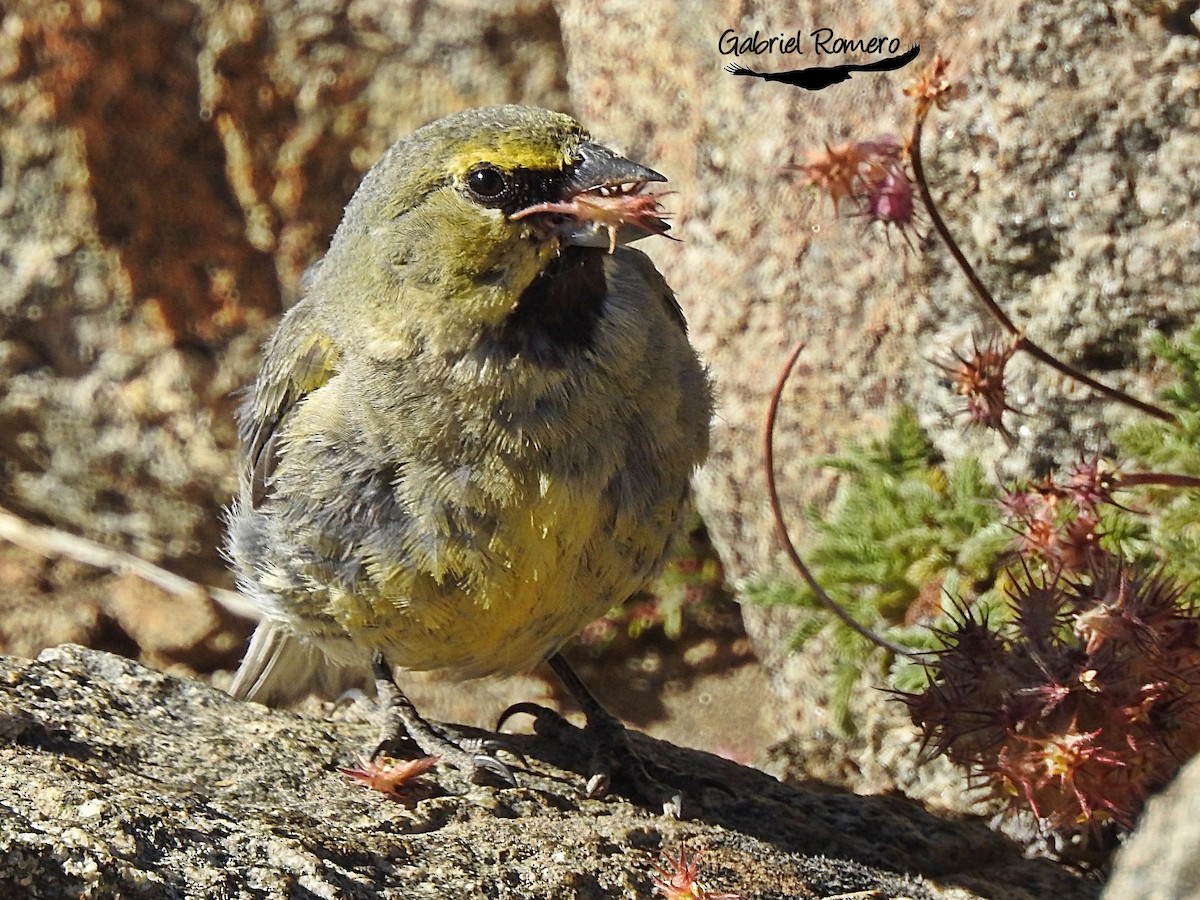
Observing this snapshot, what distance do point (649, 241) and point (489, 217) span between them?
2404mm

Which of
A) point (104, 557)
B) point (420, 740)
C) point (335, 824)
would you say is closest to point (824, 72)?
point (420, 740)

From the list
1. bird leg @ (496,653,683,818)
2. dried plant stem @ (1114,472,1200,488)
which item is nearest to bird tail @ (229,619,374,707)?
bird leg @ (496,653,683,818)

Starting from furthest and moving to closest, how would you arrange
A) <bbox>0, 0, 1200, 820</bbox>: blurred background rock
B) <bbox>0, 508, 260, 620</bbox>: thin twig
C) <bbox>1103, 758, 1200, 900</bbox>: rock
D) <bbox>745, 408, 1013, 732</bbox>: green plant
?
<bbox>0, 508, 260, 620</bbox>: thin twig → <bbox>745, 408, 1013, 732</bbox>: green plant → <bbox>0, 0, 1200, 820</bbox>: blurred background rock → <bbox>1103, 758, 1200, 900</bbox>: rock

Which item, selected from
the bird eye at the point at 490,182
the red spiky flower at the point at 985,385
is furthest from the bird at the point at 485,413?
the red spiky flower at the point at 985,385

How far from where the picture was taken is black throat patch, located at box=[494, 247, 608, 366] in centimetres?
333

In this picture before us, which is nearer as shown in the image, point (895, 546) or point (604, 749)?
point (604, 749)

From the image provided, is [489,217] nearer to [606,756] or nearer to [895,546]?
[606,756]

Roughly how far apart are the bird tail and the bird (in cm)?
75

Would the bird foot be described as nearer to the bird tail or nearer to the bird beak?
the bird tail

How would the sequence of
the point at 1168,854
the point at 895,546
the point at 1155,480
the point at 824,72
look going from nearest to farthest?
the point at 1168,854, the point at 1155,480, the point at 895,546, the point at 824,72

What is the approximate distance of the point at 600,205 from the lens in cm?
318

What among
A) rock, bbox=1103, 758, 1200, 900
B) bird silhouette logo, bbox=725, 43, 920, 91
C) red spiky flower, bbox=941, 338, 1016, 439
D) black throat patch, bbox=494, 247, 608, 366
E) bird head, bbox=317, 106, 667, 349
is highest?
bird silhouette logo, bbox=725, 43, 920, 91

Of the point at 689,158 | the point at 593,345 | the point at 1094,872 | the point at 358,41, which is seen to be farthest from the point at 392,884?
the point at 358,41

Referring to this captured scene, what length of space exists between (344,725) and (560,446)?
3.74 feet
